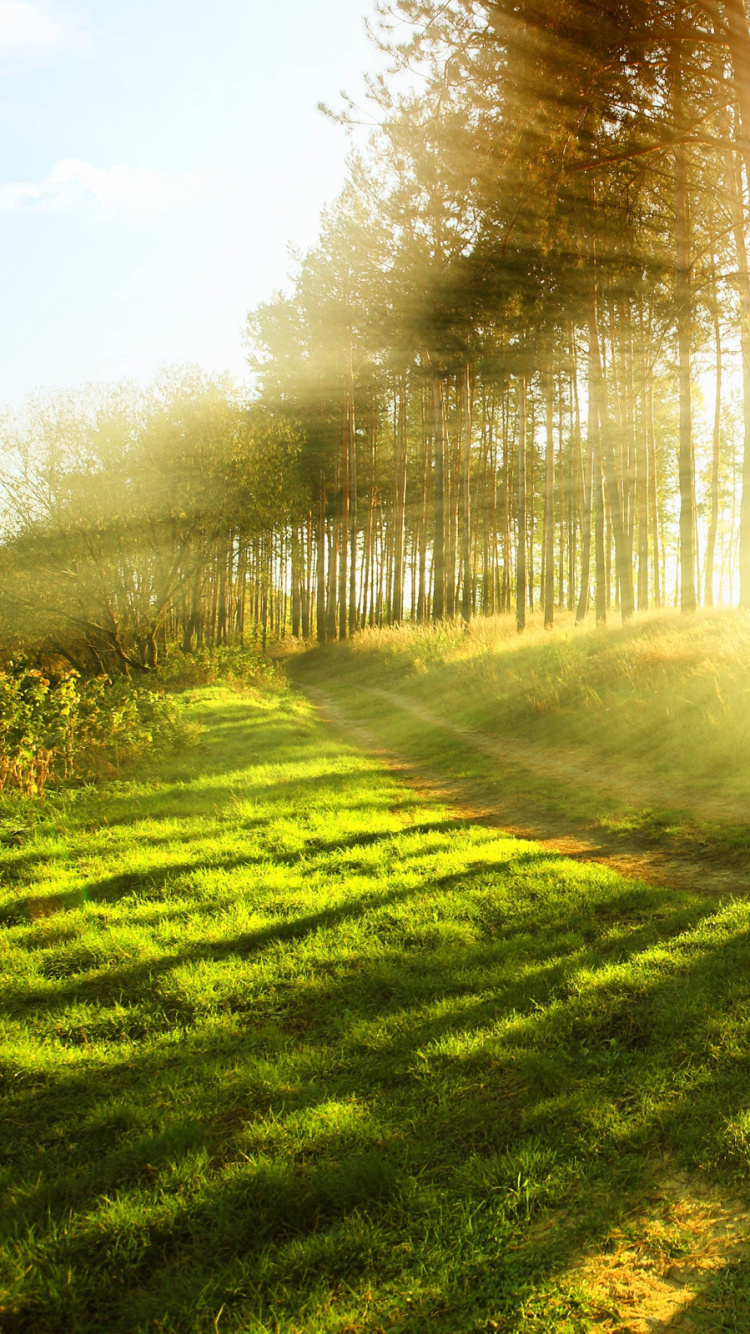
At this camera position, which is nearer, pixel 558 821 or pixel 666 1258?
pixel 666 1258

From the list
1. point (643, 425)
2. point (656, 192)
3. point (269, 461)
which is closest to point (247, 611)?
point (269, 461)

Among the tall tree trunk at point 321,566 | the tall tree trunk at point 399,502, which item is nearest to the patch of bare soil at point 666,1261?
the tall tree trunk at point 399,502

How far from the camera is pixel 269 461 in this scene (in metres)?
25.2

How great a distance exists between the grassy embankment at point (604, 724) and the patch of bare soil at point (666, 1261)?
3898 millimetres

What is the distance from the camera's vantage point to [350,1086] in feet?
10.9

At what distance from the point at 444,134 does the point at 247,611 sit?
5747 cm

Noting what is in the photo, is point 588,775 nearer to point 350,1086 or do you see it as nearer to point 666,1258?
point 350,1086

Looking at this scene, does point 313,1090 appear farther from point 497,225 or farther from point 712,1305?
point 497,225

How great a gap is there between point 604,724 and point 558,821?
4.03 metres

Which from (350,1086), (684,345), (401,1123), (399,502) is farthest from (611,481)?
(401,1123)

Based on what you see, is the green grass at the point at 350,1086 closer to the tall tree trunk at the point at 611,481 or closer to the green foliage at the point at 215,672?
the tall tree trunk at the point at 611,481

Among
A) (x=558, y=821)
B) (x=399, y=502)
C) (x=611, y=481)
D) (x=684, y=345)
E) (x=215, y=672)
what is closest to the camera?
(x=558, y=821)

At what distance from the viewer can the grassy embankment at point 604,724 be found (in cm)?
777

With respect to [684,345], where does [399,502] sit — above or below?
below
